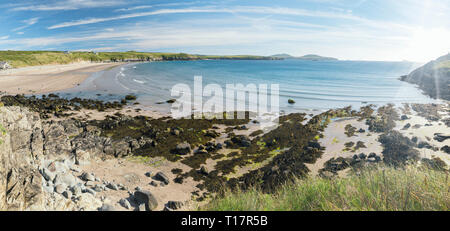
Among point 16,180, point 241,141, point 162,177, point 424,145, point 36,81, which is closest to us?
point 16,180

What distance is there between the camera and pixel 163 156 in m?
12.4

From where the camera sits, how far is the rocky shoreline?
6.59m

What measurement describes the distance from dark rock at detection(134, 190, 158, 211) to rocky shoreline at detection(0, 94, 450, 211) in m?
0.04

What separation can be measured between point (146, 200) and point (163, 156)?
465 centimetres

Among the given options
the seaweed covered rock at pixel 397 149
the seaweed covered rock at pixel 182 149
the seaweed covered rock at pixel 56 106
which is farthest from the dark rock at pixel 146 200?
the seaweed covered rock at pixel 56 106

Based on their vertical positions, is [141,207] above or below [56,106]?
below

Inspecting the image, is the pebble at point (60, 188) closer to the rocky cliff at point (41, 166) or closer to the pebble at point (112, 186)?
the rocky cliff at point (41, 166)

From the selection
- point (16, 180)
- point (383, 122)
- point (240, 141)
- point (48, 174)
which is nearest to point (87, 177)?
point (48, 174)

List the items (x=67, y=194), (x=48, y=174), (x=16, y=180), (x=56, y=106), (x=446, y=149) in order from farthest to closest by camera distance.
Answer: (x=56, y=106), (x=446, y=149), (x=48, y=174), (x=67, y=194), (x=16, y=180)

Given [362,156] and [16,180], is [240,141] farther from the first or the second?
[16,180]

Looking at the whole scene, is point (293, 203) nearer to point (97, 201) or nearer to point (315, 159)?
point (97, 201)

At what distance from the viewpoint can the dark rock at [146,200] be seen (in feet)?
25.6
